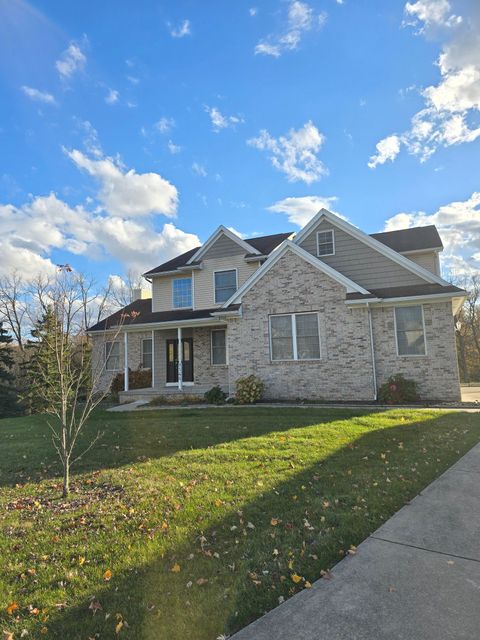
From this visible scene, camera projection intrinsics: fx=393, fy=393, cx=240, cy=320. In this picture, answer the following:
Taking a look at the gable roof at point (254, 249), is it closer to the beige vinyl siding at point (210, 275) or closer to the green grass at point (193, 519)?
the beige vinyl siding at point (210, 275)

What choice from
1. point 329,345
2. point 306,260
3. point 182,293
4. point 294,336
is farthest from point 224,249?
point 329,345

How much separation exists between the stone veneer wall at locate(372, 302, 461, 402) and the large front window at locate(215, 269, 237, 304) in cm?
738

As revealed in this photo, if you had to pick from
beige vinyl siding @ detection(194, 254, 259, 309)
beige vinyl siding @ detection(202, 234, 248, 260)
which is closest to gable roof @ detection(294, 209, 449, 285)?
→ beige vinyl siding @ detection(194, 254, 259, 309)

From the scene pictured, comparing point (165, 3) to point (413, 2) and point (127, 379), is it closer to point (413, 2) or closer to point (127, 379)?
point (413, 2)

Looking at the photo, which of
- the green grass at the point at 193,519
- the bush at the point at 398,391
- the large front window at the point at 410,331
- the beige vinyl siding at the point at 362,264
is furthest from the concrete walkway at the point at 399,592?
the beige vinyl siding at the point at 362,264

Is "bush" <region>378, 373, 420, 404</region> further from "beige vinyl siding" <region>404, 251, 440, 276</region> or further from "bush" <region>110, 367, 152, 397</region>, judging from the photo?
"bush" <region>110, 367, 152, 397</region>

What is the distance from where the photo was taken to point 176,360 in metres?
19.7

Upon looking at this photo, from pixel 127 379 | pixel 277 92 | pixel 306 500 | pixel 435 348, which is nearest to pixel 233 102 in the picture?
pixel 277 92

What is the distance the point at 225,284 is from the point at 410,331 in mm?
8768

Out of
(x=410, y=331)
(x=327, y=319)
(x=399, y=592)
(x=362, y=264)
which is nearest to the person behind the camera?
(x=399, y=592)

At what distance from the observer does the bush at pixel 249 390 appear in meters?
14.4

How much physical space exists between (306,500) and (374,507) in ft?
2.55

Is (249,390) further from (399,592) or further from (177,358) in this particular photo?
(399,592)

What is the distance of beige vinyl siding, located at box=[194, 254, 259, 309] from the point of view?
1875 centimetres
